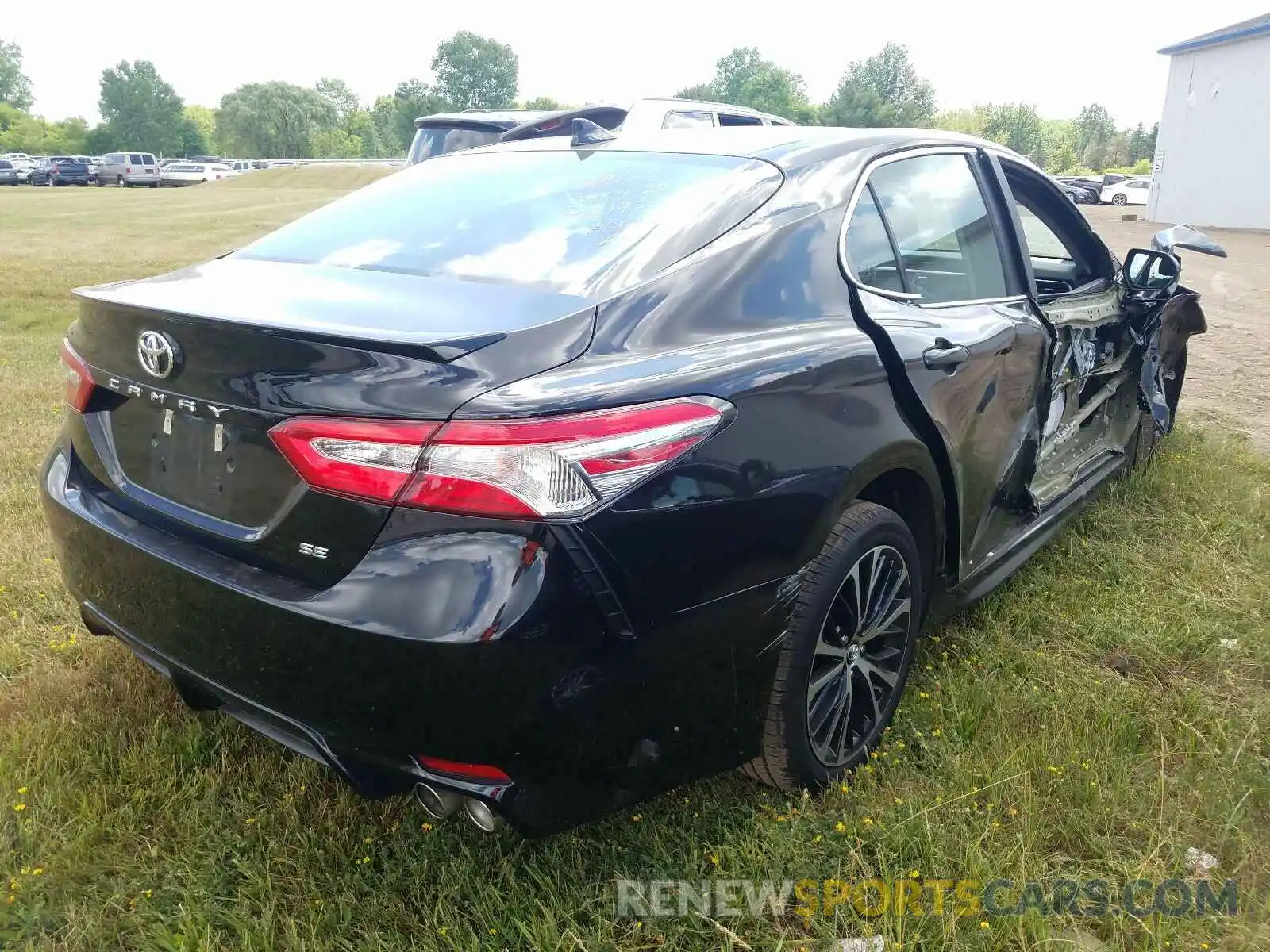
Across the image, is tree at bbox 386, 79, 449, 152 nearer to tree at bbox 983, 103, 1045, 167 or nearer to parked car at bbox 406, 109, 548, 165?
tree at bbox 983, 103, 1045, 167

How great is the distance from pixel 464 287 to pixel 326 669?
843 mm

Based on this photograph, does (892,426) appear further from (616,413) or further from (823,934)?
(823,934)

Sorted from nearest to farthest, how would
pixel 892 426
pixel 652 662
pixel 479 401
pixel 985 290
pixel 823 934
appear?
pixel 479 401 < pixel 652 662 < pixel 823 934 < pixel 892 426 < pixel 985 290

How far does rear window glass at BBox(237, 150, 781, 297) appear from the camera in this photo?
2152mm

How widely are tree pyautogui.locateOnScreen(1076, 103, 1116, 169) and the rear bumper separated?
98.3m

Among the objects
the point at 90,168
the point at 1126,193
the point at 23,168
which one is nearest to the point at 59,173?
the point at 90,168

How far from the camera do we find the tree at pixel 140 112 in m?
87.4

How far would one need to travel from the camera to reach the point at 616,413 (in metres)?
1.71

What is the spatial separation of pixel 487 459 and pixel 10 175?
5325 cm

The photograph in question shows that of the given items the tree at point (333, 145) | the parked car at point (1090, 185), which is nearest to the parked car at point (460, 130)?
the parked car at point (1090, 185)

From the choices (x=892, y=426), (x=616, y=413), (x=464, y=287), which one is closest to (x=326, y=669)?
(x=616, y=413)

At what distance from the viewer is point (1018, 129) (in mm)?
90562

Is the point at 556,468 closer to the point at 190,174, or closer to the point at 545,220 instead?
the point at 545,220

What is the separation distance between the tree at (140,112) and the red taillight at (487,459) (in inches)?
3889
